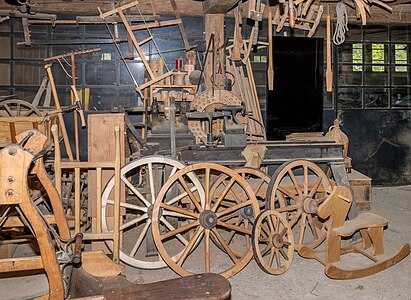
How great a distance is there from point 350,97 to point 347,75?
0.99ft

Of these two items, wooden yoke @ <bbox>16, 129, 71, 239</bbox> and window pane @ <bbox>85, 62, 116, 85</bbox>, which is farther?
window pane @ <bbox>85, 62, 116, 85</bbox>

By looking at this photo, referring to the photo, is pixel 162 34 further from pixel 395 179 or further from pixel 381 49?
pixel 395 179

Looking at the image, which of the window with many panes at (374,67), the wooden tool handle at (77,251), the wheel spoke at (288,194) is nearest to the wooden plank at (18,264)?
the wooden tool handle at (77,251)

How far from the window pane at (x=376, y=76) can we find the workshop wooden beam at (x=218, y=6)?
221cm

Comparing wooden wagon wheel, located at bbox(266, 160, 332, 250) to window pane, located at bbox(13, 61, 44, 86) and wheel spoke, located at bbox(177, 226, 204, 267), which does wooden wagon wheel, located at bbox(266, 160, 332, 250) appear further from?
window pane, located at bbox(13, 61, 44, 86)

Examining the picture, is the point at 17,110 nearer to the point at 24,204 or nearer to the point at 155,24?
the point at 155,24

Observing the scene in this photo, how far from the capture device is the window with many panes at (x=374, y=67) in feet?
19.0

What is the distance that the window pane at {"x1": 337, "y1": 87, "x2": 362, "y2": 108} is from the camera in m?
5.83

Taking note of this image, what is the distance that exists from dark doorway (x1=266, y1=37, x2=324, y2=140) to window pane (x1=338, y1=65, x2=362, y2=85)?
0.30m

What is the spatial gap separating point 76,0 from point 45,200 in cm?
263

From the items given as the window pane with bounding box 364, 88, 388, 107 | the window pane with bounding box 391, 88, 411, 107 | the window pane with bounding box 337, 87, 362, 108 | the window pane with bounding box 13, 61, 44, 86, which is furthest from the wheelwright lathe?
the window pane with bounding box 391, 88, 411, 107

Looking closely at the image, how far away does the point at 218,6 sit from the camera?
4793 mm

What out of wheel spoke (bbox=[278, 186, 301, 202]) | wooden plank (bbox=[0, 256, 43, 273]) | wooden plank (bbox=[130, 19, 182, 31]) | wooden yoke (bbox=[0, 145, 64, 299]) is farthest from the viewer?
wooden plank (bbox=[130, 19, 182, 31])

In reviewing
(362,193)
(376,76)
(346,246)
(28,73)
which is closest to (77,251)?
(346,246)
